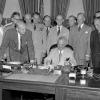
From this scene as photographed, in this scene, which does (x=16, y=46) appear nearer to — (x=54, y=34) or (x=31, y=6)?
(x=54, y=34)

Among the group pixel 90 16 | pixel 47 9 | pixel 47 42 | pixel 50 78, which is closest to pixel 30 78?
pixel 50 78

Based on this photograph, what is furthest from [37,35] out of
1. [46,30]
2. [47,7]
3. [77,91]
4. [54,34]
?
[47,7]

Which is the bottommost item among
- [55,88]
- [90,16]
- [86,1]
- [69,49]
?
[55,88]

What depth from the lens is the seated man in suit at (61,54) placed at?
167 inches

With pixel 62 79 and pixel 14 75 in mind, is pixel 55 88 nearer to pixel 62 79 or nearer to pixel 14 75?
pixel 62 79

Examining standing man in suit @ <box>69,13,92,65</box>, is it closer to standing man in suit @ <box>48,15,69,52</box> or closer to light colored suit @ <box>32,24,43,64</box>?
standing man in suit @ <box>48,15,69,52</box>

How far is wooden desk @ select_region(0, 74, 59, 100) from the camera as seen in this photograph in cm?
302

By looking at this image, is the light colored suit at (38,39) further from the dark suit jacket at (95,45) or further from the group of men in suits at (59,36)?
the dark suit jacket at (95,45)

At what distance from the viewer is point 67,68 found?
12.0 ft

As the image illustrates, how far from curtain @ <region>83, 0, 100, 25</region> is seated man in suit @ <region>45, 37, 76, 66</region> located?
3124mm

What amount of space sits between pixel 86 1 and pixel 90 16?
19.5 inches

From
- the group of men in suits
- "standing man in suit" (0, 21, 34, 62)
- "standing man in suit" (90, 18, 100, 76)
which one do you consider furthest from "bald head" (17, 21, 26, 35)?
"standing man in suit" (90, 18, 100, 76)

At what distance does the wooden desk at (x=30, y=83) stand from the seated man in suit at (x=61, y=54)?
0.97 meters

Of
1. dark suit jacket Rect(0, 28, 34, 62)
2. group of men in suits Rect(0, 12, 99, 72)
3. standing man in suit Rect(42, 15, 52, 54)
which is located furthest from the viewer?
standing man in suit Rect(42, 15, 52, 54)
